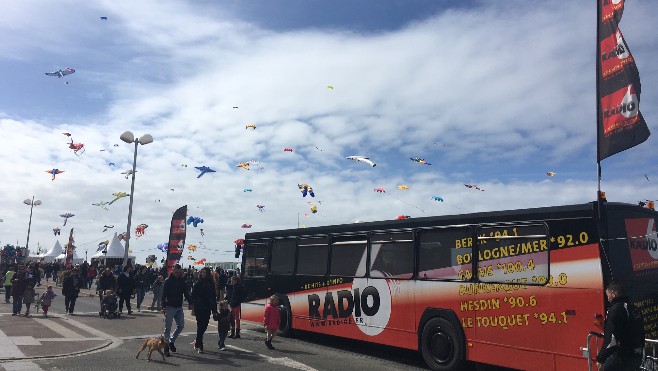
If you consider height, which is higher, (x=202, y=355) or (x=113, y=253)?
(x=113, y=253)

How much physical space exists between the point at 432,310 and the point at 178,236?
16.4 metres

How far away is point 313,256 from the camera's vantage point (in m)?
14.1

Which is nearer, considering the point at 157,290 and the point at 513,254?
the point at 513,254

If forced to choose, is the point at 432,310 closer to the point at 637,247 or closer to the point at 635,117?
the point at 637,247

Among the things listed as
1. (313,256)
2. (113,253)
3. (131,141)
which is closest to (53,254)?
(113,253)

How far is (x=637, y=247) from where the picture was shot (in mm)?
8875

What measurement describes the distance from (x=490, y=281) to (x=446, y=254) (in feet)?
3.82

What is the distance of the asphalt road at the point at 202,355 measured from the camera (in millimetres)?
10102

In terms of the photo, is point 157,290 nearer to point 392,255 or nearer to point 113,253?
point 392,255

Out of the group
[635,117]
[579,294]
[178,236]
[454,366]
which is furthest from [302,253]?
[178,236]

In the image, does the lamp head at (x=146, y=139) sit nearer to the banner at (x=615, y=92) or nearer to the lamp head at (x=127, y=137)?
the lamp head at (x=127, y=137)

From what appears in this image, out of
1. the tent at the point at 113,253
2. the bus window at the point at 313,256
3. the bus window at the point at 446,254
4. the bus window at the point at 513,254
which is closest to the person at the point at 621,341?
the bus window at the point at 513,254

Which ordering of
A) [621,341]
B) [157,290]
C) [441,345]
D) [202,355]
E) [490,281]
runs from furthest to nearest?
[157,290], [202,355], [441,345], [490,281], [621,341]

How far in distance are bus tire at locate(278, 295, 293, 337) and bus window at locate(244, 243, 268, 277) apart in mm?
1393
